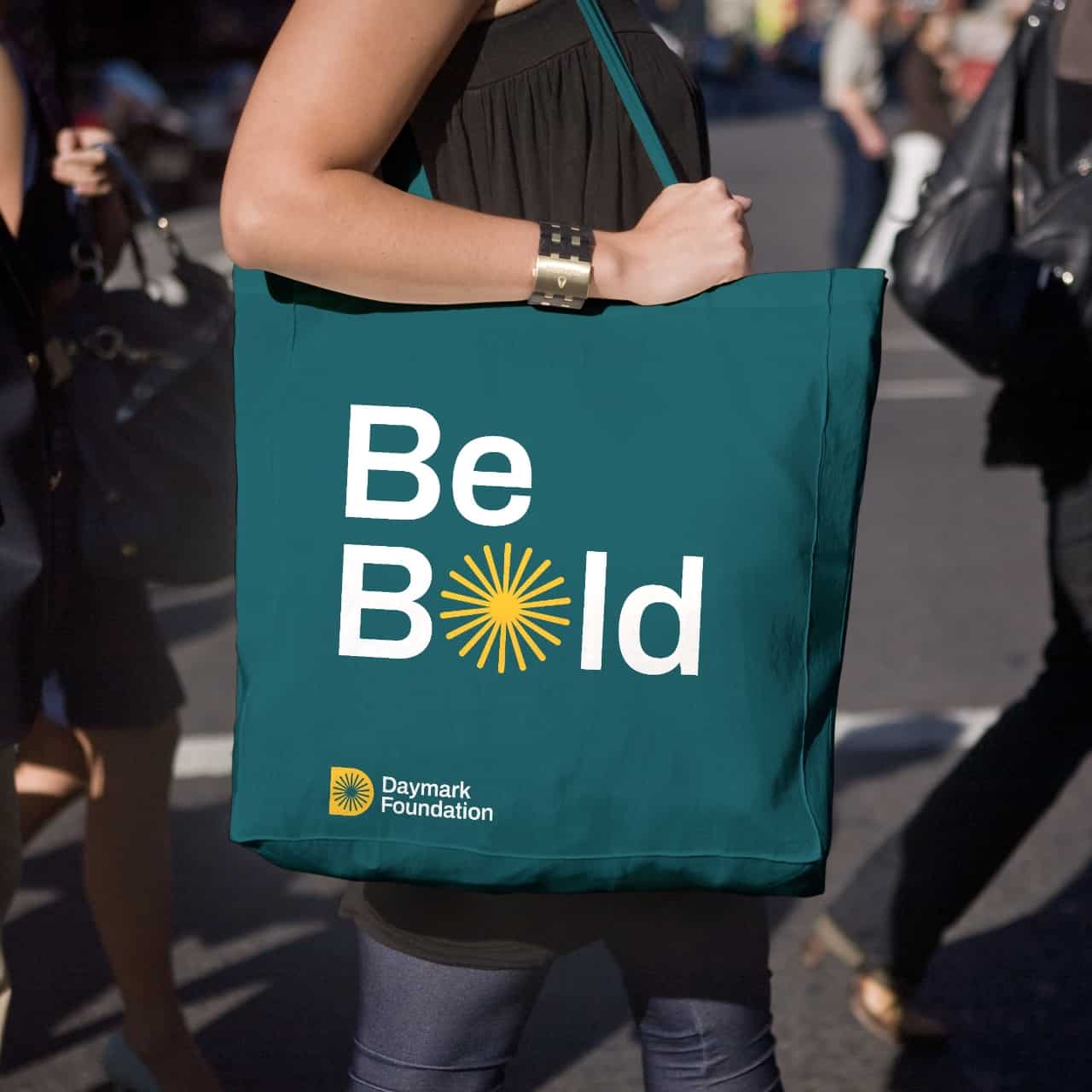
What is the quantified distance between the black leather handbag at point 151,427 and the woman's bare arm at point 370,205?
3.05ft

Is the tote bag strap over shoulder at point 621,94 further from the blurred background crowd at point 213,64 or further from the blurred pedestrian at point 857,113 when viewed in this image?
the blurred pedestrian at point 857,113

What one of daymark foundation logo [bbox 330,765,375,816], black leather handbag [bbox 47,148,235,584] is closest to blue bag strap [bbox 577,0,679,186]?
daymark foundation logo [bbox 330,765,375,816]

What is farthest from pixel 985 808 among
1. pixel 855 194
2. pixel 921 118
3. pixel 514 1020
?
pixel 855 194

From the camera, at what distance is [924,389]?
28.6ft

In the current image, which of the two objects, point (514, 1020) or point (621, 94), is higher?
point (621, 94)

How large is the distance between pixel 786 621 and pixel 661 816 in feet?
0.69

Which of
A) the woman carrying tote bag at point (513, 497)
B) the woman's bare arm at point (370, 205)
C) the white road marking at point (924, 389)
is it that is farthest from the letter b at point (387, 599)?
the white road marking at point (924, 389)

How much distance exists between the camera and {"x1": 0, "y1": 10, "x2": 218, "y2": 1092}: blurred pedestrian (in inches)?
96.2

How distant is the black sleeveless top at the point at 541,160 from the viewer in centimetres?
165

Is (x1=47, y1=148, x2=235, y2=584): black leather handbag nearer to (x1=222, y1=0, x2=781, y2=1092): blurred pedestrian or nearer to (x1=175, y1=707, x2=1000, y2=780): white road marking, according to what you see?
(x1=222, y1=0, x2=781, y2=1092): blurred pedestrian

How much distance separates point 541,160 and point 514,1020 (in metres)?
0.84

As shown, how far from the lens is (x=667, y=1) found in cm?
3734

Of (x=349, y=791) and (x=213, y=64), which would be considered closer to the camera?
(x=349, y=791)

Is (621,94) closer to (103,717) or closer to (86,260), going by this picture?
(86,260)
